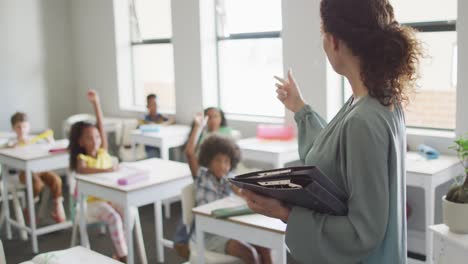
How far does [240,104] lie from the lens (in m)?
5.35

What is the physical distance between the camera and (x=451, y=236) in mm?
2064

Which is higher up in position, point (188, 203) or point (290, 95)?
point (290, 95)

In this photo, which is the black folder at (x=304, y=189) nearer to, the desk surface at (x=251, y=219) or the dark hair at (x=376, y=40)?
the dark hair at (x=376, y=40)

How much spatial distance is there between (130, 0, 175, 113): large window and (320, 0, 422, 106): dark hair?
4852mm

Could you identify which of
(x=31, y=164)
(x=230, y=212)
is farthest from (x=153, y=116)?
(x=230, y=212)

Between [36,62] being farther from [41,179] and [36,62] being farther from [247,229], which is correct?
[247,229]

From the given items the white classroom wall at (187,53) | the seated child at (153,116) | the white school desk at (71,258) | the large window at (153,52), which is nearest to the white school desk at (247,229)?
the white school desk at (71,258)

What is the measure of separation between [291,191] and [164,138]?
151 inches

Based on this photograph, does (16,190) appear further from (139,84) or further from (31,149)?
(139,84)

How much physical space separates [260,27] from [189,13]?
77 cm

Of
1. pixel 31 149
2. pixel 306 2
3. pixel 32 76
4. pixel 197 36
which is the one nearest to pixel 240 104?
pixel 197 36

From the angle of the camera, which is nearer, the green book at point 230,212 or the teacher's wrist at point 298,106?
the teacher's wrist at point 298,106

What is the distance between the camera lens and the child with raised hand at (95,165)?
3547 millimetres

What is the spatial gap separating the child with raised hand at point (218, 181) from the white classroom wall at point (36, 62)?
13.0 feet
